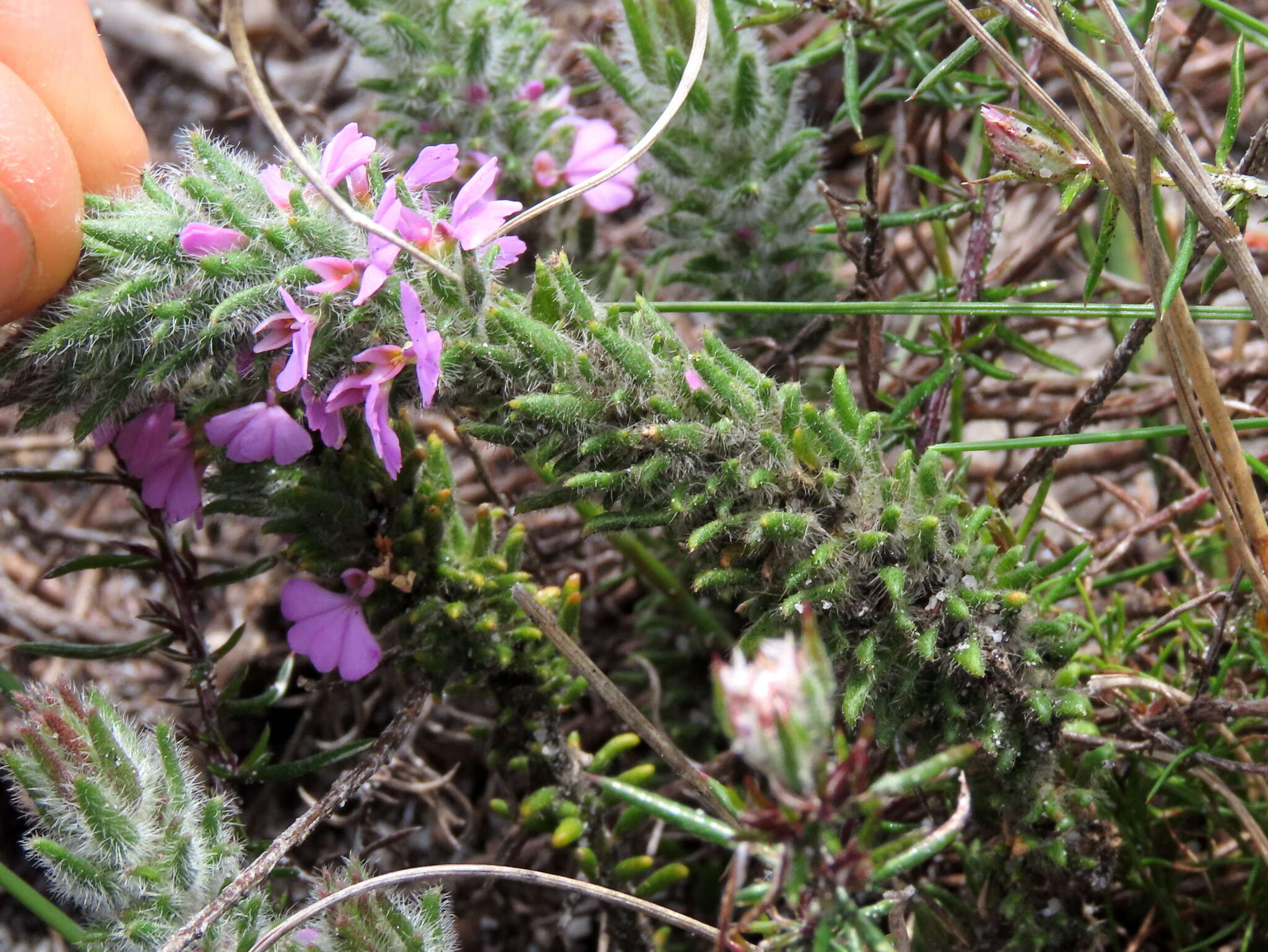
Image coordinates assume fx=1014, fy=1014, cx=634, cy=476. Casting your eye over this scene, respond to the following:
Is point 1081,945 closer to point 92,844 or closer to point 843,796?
point 843,796

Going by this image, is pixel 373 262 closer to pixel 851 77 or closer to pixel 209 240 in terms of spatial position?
pixel 209 240

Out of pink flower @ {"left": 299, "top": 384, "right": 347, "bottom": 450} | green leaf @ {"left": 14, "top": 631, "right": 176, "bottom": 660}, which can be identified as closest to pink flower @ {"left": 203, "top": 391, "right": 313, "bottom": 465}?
pink flower @ {"left": 299, "top": 384, "right": 347, "bottom": 450}

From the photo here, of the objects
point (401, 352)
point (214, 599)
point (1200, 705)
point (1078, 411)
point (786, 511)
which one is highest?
point (401, 352)

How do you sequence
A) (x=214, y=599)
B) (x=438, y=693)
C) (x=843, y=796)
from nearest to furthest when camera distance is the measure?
(x=843, y=796) → (x=438, y=693) → (x=214, y=599)

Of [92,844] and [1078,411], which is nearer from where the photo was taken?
[92,844]

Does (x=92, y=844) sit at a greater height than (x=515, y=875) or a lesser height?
greater

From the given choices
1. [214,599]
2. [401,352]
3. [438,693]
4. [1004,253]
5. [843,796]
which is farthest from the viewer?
[1004,253]

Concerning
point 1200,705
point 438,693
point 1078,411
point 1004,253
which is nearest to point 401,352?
→ point 438,693
